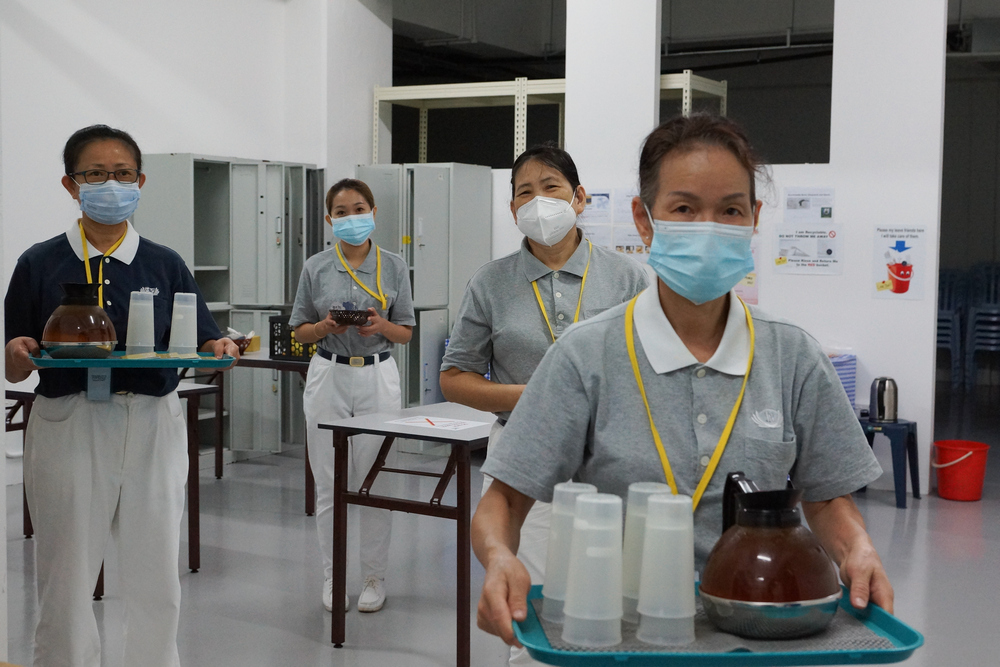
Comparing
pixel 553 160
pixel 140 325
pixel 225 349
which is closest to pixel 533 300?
pixel 553 160

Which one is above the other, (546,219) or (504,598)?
(546,219)

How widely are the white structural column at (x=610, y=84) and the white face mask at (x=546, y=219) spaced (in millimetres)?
4136

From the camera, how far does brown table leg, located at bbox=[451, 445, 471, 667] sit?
3.57 m

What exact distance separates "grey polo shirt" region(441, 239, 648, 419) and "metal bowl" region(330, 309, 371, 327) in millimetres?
1477

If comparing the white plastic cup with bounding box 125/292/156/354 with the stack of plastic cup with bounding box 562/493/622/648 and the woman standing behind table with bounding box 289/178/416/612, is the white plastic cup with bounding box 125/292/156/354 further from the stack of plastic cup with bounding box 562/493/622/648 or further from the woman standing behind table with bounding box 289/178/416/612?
the stack of plastic cup with bounding box 562/493/622/648

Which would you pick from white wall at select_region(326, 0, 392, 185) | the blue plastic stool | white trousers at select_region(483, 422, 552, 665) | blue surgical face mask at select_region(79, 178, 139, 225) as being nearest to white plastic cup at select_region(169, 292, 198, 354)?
blue surgical face mask at select_region(79, 178, 139, 225)

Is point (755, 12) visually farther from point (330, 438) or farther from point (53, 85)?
point (330, 438)

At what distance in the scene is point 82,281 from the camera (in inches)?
113

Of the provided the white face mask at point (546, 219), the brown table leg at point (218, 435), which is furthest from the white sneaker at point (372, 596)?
the brown table leg at point (218, 435)

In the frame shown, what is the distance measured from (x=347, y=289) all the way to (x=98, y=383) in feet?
6.27

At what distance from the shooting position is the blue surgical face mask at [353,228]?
4.68 meters

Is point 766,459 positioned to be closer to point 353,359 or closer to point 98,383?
point 98,383

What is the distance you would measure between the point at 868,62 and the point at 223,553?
5021mm

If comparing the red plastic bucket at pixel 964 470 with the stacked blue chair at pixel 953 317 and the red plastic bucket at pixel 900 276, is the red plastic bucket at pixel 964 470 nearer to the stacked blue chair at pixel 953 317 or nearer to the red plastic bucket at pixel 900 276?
the red plastic bucket at pixel 900 276
